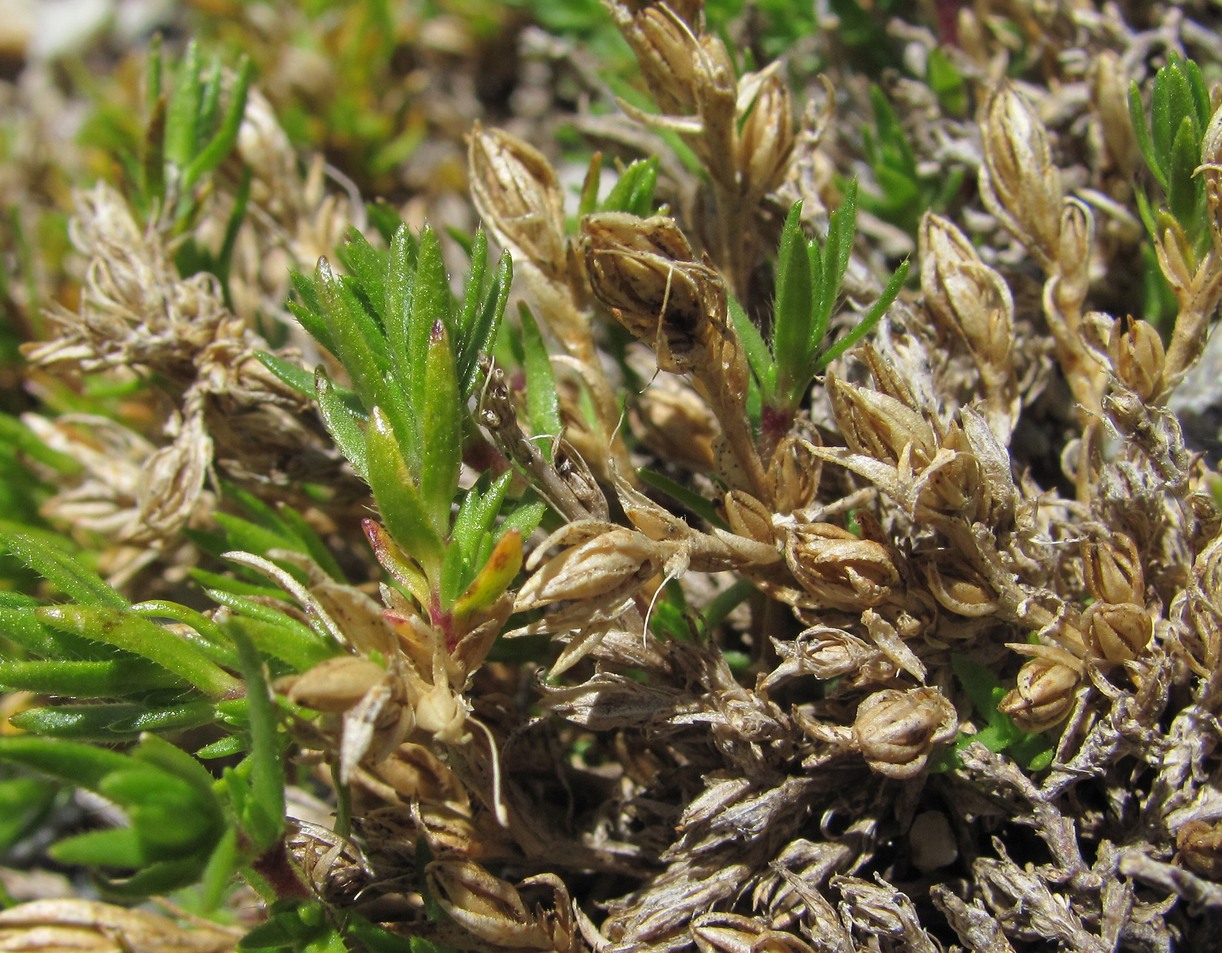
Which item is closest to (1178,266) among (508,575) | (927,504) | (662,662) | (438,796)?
(927,504)

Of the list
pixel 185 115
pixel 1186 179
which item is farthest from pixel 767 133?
pixel 185 115

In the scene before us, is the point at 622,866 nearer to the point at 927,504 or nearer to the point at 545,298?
the point at 927,504

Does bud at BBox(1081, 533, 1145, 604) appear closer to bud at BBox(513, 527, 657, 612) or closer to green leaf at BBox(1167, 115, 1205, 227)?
green leaf at BBox(1167, 115, 1205, 227)

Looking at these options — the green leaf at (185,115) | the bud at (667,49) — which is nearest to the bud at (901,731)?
the bud at (667,49)

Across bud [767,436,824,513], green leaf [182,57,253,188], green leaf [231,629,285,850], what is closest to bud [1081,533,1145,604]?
bud [767,436,824,513]

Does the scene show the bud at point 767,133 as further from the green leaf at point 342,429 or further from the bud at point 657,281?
the green leaf at point 342,429

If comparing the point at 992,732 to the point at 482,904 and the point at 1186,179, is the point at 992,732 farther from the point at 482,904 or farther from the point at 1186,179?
the point at 1186,179
